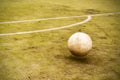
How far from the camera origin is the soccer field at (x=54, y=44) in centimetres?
470

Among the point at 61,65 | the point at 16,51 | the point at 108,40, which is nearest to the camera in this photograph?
the point at 61,65

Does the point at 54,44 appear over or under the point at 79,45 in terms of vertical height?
under

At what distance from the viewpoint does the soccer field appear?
4699 mm

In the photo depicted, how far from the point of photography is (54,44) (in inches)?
251

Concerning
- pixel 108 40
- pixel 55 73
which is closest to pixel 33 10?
pixel 108 40

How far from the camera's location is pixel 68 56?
554 centimetres

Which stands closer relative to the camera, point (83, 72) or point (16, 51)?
point (83, 72)

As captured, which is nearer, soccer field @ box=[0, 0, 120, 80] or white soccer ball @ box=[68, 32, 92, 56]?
soccer field @ box=[0, 0, 120, 80]

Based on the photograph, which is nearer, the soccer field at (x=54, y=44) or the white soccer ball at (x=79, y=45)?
the soccer field at (x=54, y=44)

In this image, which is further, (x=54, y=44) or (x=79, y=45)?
(x=54, y=44)

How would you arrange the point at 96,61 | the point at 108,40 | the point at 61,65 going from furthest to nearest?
the point at 108,40 < the point at 96,61 < the point at 61,65

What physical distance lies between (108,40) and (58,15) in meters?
3.52

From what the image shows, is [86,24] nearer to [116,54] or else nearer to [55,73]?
[116,54]

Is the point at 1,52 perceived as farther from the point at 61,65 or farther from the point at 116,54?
the point at 116,54
